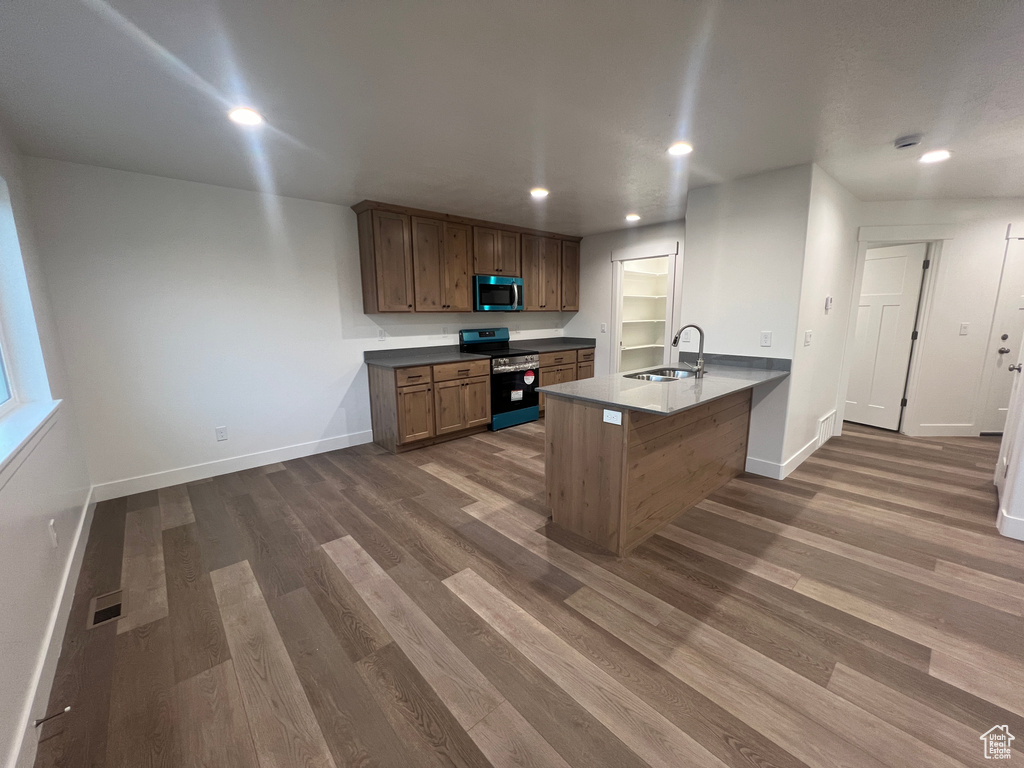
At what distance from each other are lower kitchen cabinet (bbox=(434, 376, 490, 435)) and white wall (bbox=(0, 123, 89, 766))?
2.59 meters

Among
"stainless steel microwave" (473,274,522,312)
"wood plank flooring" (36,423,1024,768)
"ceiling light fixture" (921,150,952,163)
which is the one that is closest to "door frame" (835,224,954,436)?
"ceiling light fixture" (921,150,952,163)

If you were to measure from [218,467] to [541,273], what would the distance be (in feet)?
13.6

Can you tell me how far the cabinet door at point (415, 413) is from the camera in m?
3.93

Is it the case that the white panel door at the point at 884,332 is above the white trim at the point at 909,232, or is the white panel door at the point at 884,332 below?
below

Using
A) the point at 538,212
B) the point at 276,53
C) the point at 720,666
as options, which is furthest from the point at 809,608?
the point at 538,212

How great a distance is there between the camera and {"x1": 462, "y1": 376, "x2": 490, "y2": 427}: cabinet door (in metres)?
4.46

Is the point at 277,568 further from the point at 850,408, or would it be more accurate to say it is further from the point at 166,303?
the point at 850,408

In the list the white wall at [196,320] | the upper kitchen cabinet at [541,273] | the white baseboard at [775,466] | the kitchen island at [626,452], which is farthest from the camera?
the upper kitchen cabinet at [541,273]

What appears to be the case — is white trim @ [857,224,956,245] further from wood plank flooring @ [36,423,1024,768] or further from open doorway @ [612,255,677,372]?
wood plank flooring @ [36,423,1024,768]

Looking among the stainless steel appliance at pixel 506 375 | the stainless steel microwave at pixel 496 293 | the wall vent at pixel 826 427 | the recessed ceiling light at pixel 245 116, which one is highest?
the recessed ceiling light at pixel 245 116

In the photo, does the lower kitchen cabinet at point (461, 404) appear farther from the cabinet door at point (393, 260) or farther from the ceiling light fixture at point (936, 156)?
the ceiling light fixture at point (936, 156)

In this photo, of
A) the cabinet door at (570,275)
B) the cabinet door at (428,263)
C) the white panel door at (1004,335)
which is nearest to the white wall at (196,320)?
the cabinet door at (428,263)

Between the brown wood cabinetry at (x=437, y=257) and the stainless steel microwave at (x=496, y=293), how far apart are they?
3.3 inches

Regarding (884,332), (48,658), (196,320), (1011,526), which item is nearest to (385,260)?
(196,320)
